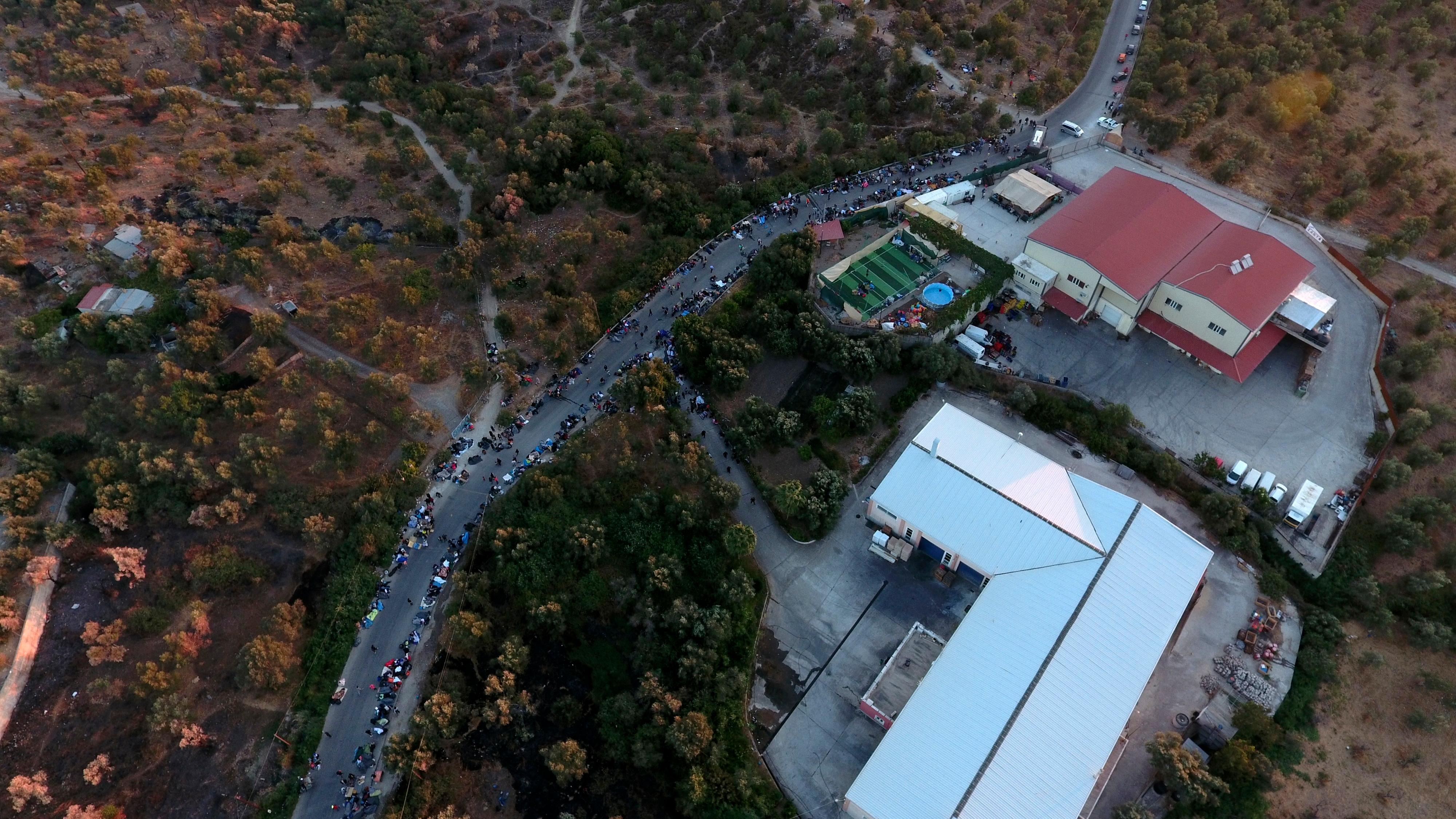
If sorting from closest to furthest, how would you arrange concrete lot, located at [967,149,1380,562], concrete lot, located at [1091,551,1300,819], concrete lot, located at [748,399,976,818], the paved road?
1. concrete lot, located at [1091,551,1300,819]
2. concrete lot, located at [748,399,976,818]
3. concrete lot, located at [967,149,1380,562]
4. the paved road

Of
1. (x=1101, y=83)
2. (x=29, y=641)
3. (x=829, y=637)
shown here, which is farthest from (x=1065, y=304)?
(x=29, y=641)

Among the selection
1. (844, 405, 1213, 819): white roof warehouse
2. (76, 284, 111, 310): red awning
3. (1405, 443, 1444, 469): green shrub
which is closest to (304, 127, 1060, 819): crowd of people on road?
(844, 405, 1213, 819): white roof warehouse

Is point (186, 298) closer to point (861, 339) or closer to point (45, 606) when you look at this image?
point (45, 606)

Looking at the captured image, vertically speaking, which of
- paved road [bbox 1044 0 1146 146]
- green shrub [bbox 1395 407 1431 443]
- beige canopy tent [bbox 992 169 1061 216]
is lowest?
green shrub [bbox 1395 407 1431 443]

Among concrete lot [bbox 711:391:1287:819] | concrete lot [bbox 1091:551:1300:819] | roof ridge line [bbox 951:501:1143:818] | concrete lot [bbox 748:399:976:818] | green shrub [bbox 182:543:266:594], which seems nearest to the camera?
roof ridge line [bbox 951:501:1143:818]

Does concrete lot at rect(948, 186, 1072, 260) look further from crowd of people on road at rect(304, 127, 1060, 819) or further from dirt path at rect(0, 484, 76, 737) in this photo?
dirt path at rect(0, 484, 76, 737)

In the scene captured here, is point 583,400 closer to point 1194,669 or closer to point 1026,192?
point 1026,192
